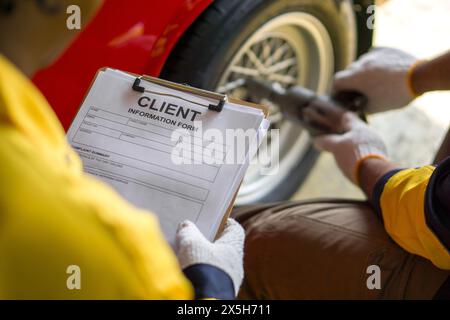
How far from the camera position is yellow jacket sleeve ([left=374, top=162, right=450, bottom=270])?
3.02 ft

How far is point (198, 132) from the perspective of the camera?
3.04 feet

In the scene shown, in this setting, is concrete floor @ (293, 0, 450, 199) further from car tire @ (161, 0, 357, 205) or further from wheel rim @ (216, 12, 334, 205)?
car tire @ (161, 0, 357, 205)

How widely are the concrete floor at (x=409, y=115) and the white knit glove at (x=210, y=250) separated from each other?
106 cm

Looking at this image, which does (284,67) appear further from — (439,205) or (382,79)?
(439,205)

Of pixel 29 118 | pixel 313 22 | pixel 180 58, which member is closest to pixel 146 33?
pixel 180 58

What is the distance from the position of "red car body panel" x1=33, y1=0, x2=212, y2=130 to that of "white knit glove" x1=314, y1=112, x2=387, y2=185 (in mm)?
446

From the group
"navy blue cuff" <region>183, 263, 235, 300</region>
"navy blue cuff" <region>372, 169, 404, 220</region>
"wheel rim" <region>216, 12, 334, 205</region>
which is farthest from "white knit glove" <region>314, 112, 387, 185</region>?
"navy blue cuff" <region>183, 263, 235, 300</region>

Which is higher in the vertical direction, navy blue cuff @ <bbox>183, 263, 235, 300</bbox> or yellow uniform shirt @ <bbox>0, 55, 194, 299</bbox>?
yellow uniform shirt @ <bbox>0, 55, 194, 299</bbox>

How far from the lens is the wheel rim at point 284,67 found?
1488mm

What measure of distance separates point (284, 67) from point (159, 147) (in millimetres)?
816

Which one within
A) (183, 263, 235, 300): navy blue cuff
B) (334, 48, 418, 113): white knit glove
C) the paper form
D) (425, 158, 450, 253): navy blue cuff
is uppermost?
(334, 48, 418, 113): white knit glove

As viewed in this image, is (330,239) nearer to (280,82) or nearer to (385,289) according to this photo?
(385,289)

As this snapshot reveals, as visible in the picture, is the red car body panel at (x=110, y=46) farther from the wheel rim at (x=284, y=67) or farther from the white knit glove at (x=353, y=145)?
the white knit glove at (x=353, y=145)

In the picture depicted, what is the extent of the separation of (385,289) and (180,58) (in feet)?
1.96
